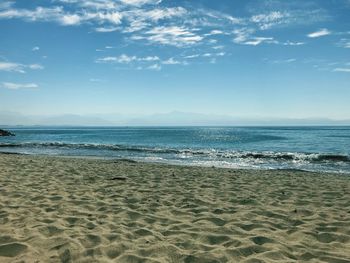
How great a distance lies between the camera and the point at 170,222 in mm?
6691

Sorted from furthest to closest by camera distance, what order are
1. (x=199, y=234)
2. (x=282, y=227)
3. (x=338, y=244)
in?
(x=282, y=227)
(x=199, y=234)
(x=338, y=244)

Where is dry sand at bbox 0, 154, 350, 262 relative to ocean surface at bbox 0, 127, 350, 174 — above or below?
above

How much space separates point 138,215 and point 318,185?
7368 millimetres

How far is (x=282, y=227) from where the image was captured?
6.42 m

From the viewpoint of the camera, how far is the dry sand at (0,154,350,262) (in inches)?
200

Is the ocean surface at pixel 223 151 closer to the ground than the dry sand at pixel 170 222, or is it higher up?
closer to the ground

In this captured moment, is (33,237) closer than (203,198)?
Yes

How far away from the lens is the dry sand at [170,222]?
5.08 metres

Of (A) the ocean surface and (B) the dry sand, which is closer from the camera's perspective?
(B) the dry sand

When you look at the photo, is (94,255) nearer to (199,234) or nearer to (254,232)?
(199,234)

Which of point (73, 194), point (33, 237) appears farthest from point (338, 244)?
point (73, 194)

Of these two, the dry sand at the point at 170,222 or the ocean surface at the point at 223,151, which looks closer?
the dry sand at the point at 170,222

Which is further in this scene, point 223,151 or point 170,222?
point 223,151

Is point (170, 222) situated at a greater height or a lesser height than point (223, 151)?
greater
